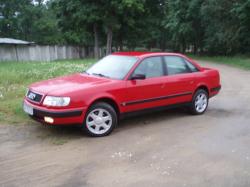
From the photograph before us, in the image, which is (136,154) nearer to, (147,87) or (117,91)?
(117,91)

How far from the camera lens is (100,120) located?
6.70 m

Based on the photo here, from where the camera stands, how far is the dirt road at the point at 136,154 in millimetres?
4754

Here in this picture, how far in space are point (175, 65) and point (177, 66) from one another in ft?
0.24

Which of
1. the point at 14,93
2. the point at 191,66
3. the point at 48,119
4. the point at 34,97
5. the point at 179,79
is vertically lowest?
the point at 14,93

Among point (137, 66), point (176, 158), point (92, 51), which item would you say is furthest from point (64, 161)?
point (92, 51)

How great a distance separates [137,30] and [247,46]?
1397cm

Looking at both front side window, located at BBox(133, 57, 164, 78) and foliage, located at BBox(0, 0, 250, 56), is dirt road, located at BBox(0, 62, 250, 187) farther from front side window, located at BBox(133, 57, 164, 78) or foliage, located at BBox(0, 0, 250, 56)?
foliage, located at BBox(0, 0, 250, 56)

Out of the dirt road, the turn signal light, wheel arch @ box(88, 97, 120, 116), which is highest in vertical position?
wheel arch @ box(88, 97, 120, 116)

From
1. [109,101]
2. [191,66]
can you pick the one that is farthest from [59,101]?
[191,66]

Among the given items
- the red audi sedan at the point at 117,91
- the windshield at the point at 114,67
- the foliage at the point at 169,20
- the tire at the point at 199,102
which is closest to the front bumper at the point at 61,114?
the red audi sedan at the point at 117,91

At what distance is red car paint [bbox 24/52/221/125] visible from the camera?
6344 mm

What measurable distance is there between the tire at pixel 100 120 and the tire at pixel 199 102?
8.18 feet

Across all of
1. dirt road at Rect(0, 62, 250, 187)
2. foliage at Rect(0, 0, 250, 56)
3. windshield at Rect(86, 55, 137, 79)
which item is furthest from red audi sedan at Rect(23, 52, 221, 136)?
foliage at Rect(0, 0, 250, 56)

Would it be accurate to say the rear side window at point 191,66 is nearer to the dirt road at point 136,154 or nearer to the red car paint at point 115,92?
the red car paint at point 115,92
